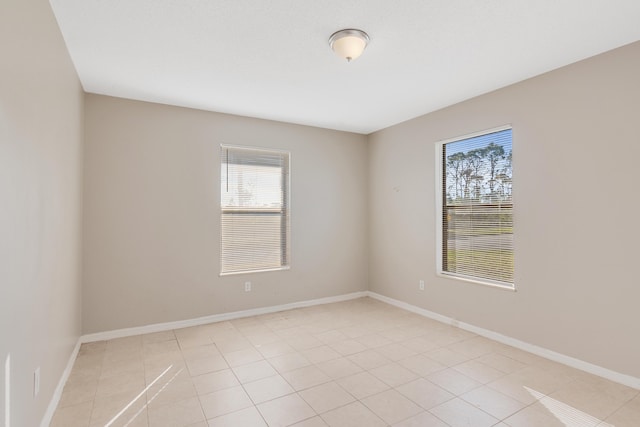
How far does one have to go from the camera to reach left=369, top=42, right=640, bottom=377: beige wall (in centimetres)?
252

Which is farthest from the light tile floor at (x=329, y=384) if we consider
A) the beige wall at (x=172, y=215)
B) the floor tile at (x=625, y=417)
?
the beige wall at (x=172, y=215)

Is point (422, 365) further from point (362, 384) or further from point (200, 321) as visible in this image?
point (200, 321)

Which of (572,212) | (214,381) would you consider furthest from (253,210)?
(572,212)

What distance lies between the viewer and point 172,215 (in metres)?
3.81

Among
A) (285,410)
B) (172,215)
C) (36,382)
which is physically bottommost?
(285,410)

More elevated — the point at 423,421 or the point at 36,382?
the point at 36,382

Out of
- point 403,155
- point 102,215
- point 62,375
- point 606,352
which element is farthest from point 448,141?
point 62,375

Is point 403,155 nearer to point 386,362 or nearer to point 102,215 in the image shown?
point 386,362

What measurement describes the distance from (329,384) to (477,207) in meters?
2.45

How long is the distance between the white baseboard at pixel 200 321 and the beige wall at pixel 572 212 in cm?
172

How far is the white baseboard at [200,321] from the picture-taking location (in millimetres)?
3459

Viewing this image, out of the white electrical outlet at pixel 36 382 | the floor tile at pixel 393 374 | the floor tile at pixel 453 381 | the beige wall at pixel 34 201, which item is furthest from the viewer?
the floor tile at pixel 393 374

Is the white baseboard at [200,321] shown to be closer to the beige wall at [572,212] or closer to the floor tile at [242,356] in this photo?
the floor tile at [242,356]

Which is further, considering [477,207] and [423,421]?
[477,207]
